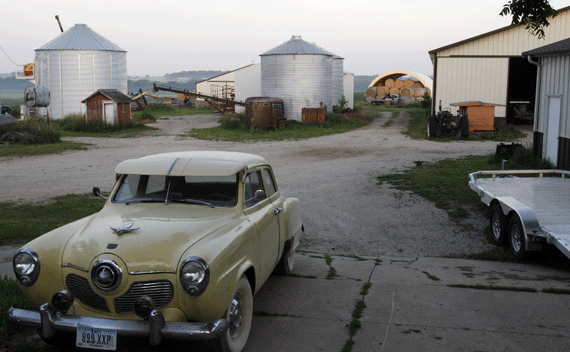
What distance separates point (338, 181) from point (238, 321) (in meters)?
10.9

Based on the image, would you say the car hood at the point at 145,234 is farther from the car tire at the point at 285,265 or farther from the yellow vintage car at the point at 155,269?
the car tire at the point at 285,265

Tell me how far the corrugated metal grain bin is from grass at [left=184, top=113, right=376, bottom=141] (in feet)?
1.55

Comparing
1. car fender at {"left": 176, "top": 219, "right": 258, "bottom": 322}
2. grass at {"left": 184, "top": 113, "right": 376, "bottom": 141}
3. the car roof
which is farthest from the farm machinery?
car fender at {"left": 176, "top": 219, "right": 258, "bottom": 322}

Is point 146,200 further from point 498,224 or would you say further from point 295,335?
point 498,224

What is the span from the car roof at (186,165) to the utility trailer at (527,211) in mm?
4019

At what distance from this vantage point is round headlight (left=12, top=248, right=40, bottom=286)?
4.30m

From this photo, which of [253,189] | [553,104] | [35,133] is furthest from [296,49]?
[253,189]

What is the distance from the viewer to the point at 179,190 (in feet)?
17.7

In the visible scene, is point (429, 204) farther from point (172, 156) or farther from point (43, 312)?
point (43, 312)

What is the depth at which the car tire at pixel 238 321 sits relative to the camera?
418cm

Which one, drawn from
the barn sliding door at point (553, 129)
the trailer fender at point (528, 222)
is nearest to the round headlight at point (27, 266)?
the trailer fender at point (528, 222)

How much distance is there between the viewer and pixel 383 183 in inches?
576

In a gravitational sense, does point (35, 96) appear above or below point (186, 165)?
above

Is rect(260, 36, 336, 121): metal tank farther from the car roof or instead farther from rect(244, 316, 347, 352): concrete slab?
rect(244, 316, 347, 352): concrete slab
